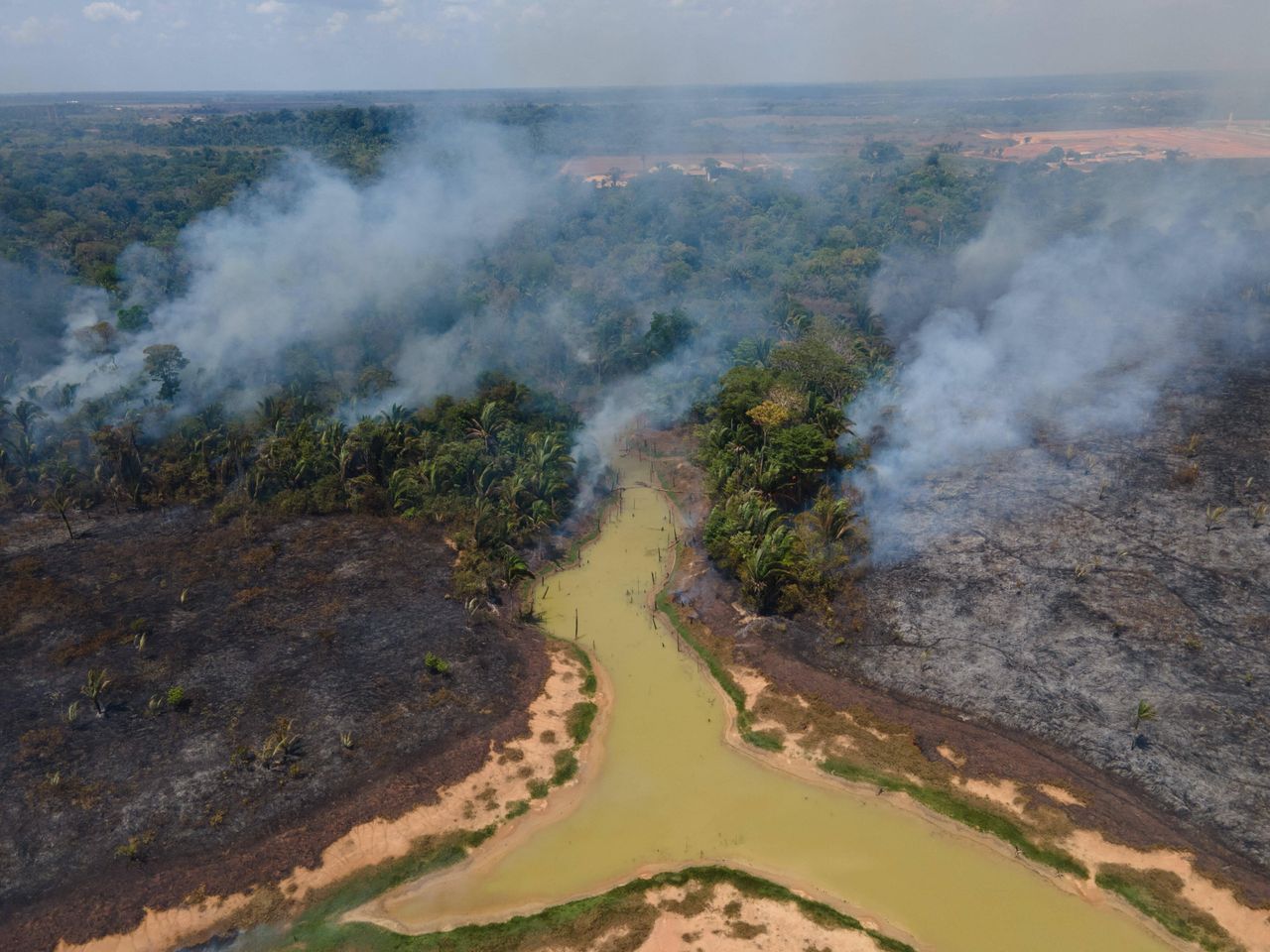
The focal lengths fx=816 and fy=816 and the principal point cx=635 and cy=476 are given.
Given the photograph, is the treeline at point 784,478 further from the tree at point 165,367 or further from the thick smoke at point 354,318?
the tree at point 165,367

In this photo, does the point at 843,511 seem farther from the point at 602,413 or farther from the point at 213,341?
the point at 213,341

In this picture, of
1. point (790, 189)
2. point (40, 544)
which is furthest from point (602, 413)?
point (790, 189)

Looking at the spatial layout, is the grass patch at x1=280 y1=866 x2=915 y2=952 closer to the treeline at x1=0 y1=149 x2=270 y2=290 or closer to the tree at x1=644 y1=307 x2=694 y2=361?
the tree at x1=644 y1=307 x2=694 y2=361

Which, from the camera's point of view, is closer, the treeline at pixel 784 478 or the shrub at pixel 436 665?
the shrub at pixel 436 665

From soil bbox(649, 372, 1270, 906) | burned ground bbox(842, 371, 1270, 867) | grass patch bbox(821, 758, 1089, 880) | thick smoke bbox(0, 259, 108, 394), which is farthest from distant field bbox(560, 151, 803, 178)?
grass patch bbox(821, 758, 1089, 880)

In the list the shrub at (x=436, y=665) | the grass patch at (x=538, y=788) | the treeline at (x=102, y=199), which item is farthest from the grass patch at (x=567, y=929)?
the treeline at (x=102, y=199)
